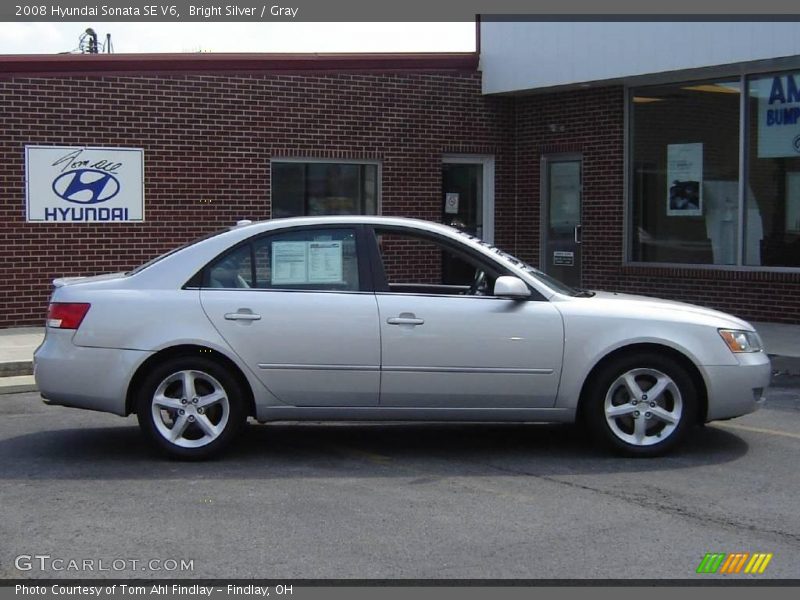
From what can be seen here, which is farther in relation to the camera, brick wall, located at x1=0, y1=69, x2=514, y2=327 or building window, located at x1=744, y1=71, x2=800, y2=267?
brick wall, located at x1=0, y1=69, x2=514, y2=327

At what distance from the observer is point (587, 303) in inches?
263

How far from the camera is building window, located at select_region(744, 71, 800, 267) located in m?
12.4

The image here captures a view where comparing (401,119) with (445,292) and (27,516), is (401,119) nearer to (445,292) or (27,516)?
(445,292)

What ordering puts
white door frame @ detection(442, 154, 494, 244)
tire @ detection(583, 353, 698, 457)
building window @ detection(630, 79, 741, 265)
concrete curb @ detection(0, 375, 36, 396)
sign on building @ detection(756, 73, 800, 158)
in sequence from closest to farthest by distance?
tire @ detection(583, 353, 698, 457)
concrete curb @ detection(0, 375, 36, 396)
sign on building @ detection(756, 73, 800, 158)
building window @ detection(630, 79, 741, 265)
white door frame @ detection(442, 154, 494, 244)

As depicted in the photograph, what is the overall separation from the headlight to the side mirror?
1.36 m

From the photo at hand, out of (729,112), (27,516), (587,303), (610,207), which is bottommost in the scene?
(27,516)

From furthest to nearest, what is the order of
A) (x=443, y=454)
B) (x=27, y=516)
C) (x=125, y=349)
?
(x=443, y=454), (x=125, y=349), (x=27, y=516)

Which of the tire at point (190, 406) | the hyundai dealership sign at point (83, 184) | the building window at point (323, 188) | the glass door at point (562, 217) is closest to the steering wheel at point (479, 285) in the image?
the tire at point (190, 406)

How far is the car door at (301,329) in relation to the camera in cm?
646

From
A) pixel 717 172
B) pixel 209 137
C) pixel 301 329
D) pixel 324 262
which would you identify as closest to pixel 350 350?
pixel 301 329

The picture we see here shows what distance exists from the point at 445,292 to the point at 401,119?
321 inches

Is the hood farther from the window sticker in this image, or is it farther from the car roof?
the window sticker

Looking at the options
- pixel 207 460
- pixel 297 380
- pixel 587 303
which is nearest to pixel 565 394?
pixel 587 303

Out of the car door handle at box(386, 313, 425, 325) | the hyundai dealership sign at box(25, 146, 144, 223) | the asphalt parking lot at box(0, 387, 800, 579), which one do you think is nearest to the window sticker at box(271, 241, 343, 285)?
the car door handle at box(386, 313, 425, 325)
